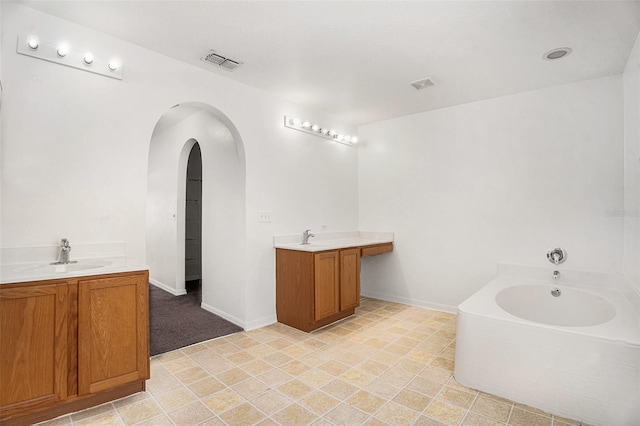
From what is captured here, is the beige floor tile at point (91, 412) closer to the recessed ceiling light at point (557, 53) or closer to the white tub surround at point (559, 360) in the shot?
the white tub surround at point (559, 360)

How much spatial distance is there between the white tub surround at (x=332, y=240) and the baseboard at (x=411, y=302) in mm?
759

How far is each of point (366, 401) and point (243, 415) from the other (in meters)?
0.74

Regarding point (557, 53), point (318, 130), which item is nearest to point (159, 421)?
point (318, 130)

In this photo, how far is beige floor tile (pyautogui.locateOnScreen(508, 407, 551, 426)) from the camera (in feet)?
5.87

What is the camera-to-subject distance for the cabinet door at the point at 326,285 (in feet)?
10.2

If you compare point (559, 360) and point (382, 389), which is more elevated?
point (559, 360)

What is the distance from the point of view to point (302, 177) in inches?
150

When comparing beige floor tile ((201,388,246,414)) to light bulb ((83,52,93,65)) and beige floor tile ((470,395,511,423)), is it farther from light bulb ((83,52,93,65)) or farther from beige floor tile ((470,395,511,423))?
light bulb ((83,52,93,65))

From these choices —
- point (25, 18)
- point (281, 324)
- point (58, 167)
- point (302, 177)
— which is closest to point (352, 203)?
point (302, 177)

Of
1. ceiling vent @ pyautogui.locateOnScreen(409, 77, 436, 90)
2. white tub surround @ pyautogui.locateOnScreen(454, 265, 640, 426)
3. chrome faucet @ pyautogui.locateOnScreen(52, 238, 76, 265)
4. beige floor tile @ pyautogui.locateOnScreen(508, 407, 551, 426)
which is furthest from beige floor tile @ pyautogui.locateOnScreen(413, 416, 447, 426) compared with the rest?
ceiling vent @ pyautogui.locateOnScreen(409, 77, 436, 90)

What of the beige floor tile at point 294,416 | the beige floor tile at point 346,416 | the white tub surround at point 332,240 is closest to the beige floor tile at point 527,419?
the beige floor tile at point 346,416

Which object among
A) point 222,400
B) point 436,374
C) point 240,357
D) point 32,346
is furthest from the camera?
point 240,357

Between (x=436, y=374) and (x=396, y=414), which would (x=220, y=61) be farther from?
(x=436, y=374)

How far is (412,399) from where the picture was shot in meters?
2.01
